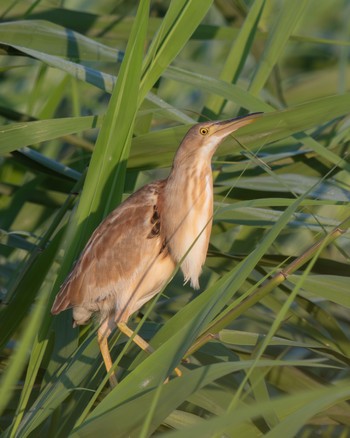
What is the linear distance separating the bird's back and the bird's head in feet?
0.65

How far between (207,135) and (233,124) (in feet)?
0.31

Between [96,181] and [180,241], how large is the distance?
347 millimetres

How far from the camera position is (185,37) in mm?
2004

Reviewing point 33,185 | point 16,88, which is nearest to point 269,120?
point 33,185

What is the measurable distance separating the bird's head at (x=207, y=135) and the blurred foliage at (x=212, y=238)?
55 mm

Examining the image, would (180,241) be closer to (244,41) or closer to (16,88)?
(244,41)

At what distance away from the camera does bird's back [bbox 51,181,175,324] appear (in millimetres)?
2262

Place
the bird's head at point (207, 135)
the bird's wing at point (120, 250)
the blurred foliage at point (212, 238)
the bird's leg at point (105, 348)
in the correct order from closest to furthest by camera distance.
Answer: the blurred foliage at point (212, 238) → the bird's leg at point (105, 348) → the bird's head at point (207, 135) → the bird's wing at point (120, 250)

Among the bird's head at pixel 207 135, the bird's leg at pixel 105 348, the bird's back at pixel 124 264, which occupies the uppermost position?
the bird's head at pixel 207 135

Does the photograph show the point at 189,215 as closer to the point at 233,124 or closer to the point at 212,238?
the point at 233,124

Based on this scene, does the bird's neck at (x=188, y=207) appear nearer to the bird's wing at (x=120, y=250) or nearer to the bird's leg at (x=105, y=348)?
the bird's wing at (x=120, y=250)

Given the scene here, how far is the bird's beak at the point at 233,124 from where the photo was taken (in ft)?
6.73

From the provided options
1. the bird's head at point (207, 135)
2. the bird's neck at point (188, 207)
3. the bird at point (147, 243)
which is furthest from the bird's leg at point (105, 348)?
the bird's head at point (207, 135)

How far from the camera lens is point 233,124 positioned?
2102 millimetres
